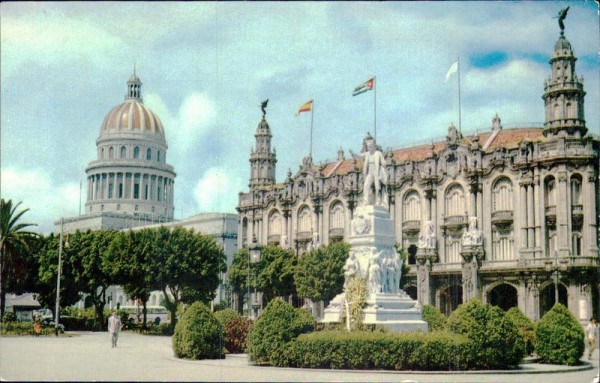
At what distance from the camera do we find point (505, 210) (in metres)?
67.2

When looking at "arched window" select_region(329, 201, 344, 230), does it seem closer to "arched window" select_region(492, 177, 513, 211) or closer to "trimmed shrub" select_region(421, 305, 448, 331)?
"arched window" select_region(492, 177, 513, 211)

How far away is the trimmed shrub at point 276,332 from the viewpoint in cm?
2594

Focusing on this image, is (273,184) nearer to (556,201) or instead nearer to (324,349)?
(556,201)

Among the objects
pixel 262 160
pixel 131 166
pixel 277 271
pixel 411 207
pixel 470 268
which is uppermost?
pixel 131 166

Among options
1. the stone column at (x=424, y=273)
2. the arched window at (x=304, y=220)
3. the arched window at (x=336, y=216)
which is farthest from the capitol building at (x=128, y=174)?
the stone column at (x=424, y=273)

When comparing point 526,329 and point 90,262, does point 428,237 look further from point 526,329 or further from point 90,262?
point 526,329

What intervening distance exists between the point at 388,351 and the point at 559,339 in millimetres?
7584

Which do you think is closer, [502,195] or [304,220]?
[502,195]

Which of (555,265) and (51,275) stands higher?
(555,265)

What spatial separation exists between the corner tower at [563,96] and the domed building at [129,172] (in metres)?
77.5

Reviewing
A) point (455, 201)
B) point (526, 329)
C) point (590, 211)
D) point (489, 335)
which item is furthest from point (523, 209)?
point (489, 335)

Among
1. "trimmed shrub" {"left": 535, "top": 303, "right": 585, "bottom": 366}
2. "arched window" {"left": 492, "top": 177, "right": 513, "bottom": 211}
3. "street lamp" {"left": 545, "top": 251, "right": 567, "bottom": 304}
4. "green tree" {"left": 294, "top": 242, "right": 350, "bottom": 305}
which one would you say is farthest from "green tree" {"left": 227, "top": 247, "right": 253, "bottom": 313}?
"trimmed shrub" {"left": 535, "top": 303, "right": 585, "bottom": 366}

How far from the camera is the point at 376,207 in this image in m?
30.6

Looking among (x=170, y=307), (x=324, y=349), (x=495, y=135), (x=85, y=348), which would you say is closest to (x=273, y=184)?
(x=495, y=135)
